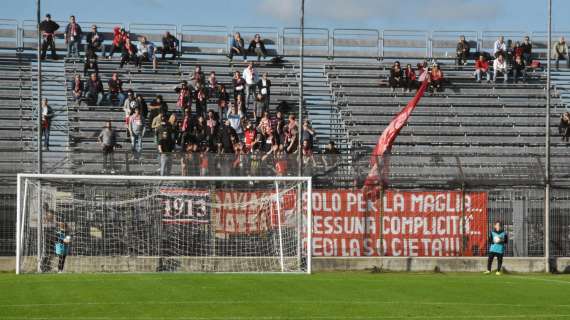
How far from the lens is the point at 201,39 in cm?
4400

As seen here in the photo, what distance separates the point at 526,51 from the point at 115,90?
1603cm

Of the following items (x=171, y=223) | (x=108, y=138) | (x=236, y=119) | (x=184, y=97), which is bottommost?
(x=171, y=223)

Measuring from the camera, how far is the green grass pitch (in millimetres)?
17766

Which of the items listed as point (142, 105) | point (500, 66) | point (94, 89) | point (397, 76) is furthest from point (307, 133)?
point (500, 66)

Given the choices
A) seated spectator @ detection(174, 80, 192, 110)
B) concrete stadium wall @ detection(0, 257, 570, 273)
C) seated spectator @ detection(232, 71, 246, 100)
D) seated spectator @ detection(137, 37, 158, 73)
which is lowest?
concrete stadium wall @ detection(0, 257, 570, 273)

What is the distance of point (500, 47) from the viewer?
140 ft

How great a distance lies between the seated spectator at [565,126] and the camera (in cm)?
3859

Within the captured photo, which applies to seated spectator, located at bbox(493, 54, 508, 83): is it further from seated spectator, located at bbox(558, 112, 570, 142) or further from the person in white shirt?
the person in white shirt

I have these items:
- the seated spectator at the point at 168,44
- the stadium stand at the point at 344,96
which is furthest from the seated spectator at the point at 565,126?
the seated spectator at the point at 168,44

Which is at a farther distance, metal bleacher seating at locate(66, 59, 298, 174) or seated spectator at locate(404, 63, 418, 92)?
seated spectator at locate(404, 63, 418, 92)

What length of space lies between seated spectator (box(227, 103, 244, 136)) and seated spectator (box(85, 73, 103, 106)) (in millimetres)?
5031

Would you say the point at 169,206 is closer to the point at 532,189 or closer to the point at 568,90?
the point at 532,189

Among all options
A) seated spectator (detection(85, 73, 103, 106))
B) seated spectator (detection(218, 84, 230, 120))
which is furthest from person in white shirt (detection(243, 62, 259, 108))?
seated spectator (detection(85, 73, 103, 106))

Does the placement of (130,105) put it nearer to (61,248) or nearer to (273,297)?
(61,248)
